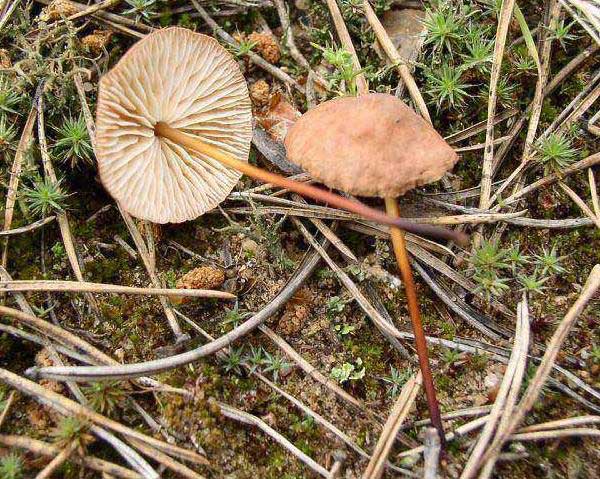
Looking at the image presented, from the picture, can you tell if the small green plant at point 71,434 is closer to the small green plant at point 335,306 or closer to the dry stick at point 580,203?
the small green plant at point 335,306

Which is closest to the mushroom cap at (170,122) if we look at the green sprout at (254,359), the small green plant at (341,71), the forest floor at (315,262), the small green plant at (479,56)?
the forest floor at (315,262)

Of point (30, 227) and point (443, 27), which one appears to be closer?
point (30, 227)

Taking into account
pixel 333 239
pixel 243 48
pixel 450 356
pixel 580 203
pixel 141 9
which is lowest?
pixel 450 356

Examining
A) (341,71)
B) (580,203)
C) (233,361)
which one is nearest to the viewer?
(233,361)

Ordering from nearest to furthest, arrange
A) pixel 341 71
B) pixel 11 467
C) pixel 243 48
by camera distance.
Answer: pixel 11 467 < pixel 341 71 < pixel 243 48

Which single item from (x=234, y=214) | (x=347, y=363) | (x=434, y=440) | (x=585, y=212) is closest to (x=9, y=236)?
(x=234, y=214)

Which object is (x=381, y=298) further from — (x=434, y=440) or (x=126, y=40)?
(x=126, y=40)

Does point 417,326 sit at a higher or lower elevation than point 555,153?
lower

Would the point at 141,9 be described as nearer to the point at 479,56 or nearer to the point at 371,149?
the point at 371,149

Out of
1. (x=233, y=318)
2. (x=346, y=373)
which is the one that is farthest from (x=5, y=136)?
(x=346, y=373)
